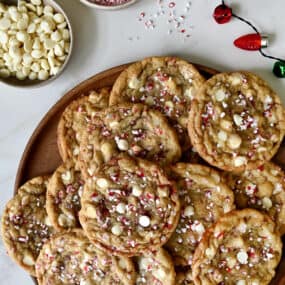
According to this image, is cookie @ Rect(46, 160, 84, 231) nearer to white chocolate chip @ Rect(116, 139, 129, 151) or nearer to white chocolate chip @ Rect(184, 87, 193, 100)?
white chocolate chip @ Rect(116, 139, 129, 151)

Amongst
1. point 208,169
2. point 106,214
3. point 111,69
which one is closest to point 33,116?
point 111,69

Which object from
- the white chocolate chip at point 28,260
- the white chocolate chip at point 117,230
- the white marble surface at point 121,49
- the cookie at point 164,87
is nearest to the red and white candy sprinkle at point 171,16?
the white marble surface at point 121,49

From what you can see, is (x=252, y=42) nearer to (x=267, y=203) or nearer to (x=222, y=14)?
(x=222, y=14)

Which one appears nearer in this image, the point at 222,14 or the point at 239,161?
the point at 239,161

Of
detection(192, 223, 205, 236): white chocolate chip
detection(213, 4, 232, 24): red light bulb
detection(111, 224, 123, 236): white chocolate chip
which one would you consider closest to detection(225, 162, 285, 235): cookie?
detection(192, 223, 205, 236): white chocolate chip

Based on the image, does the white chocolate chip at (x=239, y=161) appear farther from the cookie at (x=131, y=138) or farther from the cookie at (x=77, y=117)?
the cookie at (x=77, y=117)

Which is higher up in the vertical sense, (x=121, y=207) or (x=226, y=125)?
(x=226, y=125)

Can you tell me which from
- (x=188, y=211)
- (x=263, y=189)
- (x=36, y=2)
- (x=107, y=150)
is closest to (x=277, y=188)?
(x=263, y=189)

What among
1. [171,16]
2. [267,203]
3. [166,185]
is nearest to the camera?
[166,185]
